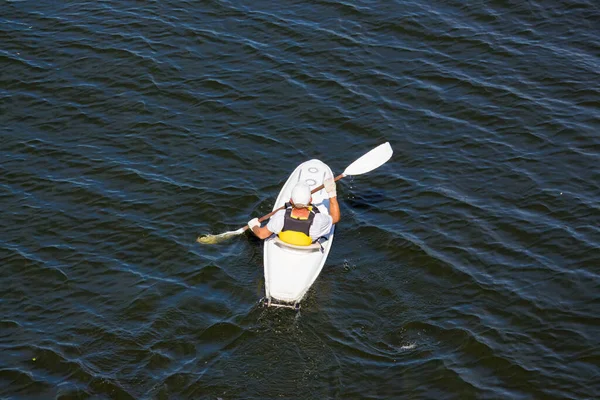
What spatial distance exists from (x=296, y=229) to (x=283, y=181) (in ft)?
7.97

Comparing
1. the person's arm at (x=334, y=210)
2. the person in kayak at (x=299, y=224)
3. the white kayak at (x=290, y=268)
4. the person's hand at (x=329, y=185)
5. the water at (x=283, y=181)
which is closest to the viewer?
the water at (x=283, y=181)

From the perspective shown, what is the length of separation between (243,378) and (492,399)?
3223 mm

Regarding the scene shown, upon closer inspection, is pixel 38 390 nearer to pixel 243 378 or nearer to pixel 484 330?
pixel 243 378

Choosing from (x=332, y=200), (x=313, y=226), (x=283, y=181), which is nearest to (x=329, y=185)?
(x=332, y=200)

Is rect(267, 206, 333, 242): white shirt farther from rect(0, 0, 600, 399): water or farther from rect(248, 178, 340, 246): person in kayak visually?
rect(0, 0, 600, 399): water

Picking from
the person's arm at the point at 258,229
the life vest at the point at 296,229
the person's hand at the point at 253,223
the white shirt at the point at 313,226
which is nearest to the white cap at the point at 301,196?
the life vest at the point at 296,229

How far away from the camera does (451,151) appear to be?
49.7ft

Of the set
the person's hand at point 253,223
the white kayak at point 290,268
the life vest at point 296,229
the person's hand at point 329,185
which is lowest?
the white kayak at point 290,268

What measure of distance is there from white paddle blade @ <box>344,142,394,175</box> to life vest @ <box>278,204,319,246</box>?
1743 millimetres

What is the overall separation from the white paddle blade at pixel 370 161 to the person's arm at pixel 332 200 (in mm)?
1005

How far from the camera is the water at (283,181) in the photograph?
11.0 meters

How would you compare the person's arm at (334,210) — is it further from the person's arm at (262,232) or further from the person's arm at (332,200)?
the person's arm at (262,232)

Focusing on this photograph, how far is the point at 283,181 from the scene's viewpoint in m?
14.6

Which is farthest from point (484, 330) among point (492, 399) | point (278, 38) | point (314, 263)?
point (278, 38)
